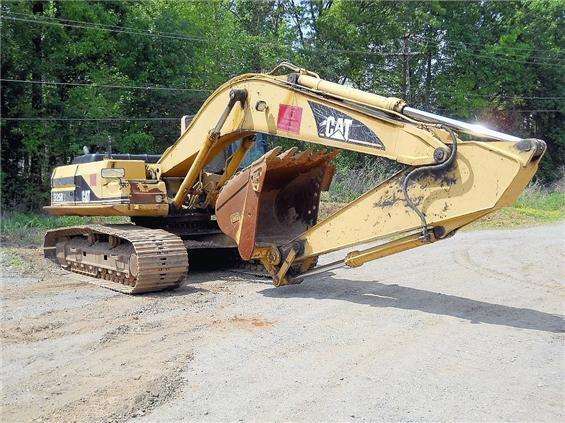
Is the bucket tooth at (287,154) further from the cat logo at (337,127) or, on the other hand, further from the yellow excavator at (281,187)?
the cat logo at (337,127)

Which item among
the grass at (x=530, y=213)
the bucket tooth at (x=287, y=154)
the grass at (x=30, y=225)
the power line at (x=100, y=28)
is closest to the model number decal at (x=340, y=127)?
the bucket tooth at (x=287, y=154)

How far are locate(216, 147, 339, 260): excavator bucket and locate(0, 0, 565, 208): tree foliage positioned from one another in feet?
37.2

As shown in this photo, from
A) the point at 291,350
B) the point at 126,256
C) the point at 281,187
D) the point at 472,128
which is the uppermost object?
the point at 472,128

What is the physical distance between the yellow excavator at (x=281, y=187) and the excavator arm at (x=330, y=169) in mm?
13

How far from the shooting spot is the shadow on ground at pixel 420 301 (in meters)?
5.91

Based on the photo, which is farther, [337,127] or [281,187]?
[281,187]

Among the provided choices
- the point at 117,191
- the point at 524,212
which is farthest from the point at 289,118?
the point at 524,212

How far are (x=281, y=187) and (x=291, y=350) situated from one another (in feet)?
11.7

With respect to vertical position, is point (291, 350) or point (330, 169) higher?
point (330, 169)

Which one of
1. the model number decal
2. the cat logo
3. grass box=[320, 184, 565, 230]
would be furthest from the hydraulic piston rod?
grass box=[320, 184, 565, 230]

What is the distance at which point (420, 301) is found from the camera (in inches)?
268

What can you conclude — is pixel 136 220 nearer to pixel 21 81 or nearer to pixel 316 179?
pixel 316 179

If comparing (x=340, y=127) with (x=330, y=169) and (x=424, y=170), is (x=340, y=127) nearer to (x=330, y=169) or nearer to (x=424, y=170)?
(x=424, y=170)

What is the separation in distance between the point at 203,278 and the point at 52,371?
4164 millimetres
